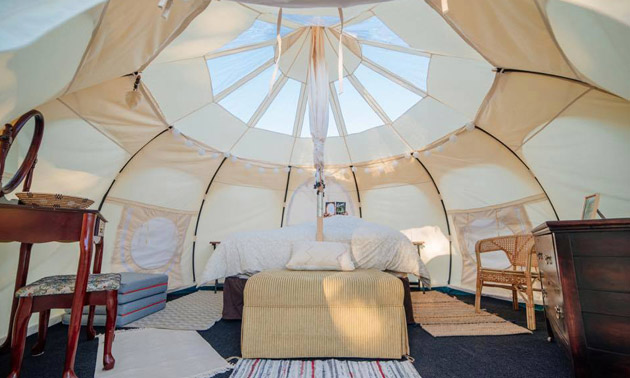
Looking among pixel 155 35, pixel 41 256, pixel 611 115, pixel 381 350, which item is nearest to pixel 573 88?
pixel 611 115

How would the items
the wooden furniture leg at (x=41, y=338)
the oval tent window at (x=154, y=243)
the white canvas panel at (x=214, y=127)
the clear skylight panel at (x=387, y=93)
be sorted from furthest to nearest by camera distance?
the clear skylight panel at (x=387, y=93), the white canvas panel at (x=214, y=127), the oval tent window at (x=154, y=243), the wooden furniture leg at (x=41, y=338)

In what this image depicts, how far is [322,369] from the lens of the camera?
65.1 inches

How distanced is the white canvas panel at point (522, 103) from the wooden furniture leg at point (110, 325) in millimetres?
3701

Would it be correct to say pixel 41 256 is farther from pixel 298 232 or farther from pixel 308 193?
pixel 308 193

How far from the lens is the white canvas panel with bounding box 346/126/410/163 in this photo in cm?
474

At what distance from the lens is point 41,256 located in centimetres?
265

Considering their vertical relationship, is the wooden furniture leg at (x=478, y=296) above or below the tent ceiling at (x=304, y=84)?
below

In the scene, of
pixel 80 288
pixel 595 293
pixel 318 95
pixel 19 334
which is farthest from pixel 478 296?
pixel 19 334

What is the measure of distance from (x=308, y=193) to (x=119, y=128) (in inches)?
125

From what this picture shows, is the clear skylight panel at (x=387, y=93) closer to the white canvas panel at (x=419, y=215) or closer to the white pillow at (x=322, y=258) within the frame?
the white canvas panel at (x=419, y=215)

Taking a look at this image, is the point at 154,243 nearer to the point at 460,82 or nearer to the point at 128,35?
the point at 128,35

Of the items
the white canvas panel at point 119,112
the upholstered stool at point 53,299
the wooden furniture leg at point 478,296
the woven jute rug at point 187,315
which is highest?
the white canvas panel at point 119,112

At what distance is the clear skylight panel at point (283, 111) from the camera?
15.3ft

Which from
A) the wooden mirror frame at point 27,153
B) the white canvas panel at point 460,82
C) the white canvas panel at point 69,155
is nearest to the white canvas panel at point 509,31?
the white canvas panel at point 460,82
